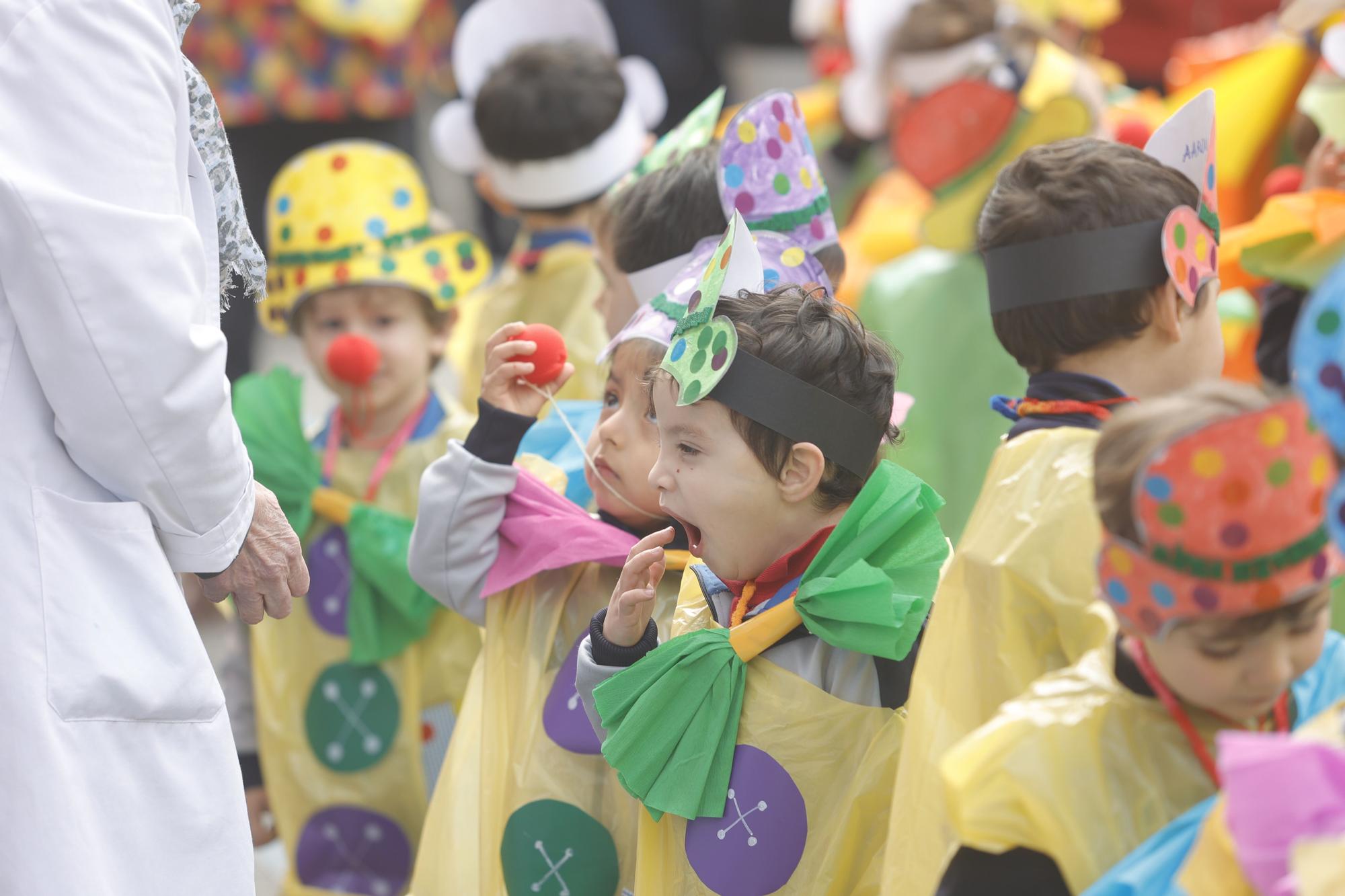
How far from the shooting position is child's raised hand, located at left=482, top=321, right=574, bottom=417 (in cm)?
222

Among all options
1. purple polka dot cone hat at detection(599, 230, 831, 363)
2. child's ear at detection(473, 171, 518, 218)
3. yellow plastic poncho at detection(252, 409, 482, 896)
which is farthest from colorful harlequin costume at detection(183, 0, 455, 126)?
purple polka dot cone hat at detection(599, 230, 831, 363)

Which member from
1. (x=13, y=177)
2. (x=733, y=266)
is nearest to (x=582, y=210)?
(x=733, y=266)

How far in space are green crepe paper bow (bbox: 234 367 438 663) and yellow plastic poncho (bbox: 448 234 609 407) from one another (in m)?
0.53

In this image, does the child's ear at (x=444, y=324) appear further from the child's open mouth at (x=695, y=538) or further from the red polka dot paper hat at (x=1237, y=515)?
the red polka dot paper hat at (x=1237, y=515)

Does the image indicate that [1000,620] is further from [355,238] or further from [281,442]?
[355,238]

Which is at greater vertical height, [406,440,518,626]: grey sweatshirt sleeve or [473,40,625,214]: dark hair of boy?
[473,40,625,214]: dark hair of boy

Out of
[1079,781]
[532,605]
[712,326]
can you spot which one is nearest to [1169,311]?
[712,326]

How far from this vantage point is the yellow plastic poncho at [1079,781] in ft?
4.65

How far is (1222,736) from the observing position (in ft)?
4.02

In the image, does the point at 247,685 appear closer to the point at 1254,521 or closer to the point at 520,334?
the point at 520,334

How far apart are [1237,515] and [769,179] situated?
4.25 feet

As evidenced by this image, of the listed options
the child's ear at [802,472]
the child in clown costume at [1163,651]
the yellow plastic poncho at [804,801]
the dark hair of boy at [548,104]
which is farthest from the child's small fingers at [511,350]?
the dark hair of boy at [548,104]

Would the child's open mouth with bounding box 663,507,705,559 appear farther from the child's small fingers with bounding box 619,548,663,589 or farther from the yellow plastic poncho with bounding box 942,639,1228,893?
the yellow plastic poncho with bounding box 942,639,1228,893

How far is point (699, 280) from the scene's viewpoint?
2111 mm
